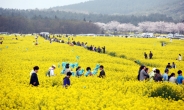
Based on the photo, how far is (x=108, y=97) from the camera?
1375 cm

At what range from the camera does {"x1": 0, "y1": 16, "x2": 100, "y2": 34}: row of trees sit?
141 m

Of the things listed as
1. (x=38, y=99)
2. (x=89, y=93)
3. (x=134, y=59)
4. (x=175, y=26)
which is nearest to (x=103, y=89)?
(x=89, y=93)

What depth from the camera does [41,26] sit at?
508ft

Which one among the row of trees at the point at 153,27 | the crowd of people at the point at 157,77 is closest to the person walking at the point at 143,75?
the crowd of people at the point at 157,77

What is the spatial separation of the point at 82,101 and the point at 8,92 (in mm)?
3833

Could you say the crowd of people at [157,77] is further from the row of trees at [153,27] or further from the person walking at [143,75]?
the row of trees at [153,27]

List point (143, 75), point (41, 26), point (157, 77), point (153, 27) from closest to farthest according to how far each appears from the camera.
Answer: point (157, 77) < point (143, 75) < point (41, 26) < point (153, 27)

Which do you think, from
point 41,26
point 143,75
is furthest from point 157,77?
point 41,26

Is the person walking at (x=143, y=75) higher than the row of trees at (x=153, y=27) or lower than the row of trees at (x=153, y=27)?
lower

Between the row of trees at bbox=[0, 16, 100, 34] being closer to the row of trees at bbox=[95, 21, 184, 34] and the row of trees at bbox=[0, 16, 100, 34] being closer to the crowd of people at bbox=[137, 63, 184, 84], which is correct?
the row of trees at bbox=[95, 21, 184, 34]

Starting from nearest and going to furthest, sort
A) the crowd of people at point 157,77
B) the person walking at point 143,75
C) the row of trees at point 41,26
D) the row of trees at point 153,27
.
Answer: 1. the crowd of people at point 157,77
2. the person walking at point 143,75
3. the row of trees at point 41,26
4. the row of trees at point 153,27

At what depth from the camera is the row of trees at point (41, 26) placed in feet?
464

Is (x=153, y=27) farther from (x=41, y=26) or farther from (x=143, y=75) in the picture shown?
(x=143, y=75)

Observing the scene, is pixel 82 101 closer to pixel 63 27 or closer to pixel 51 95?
pixel 51 95
